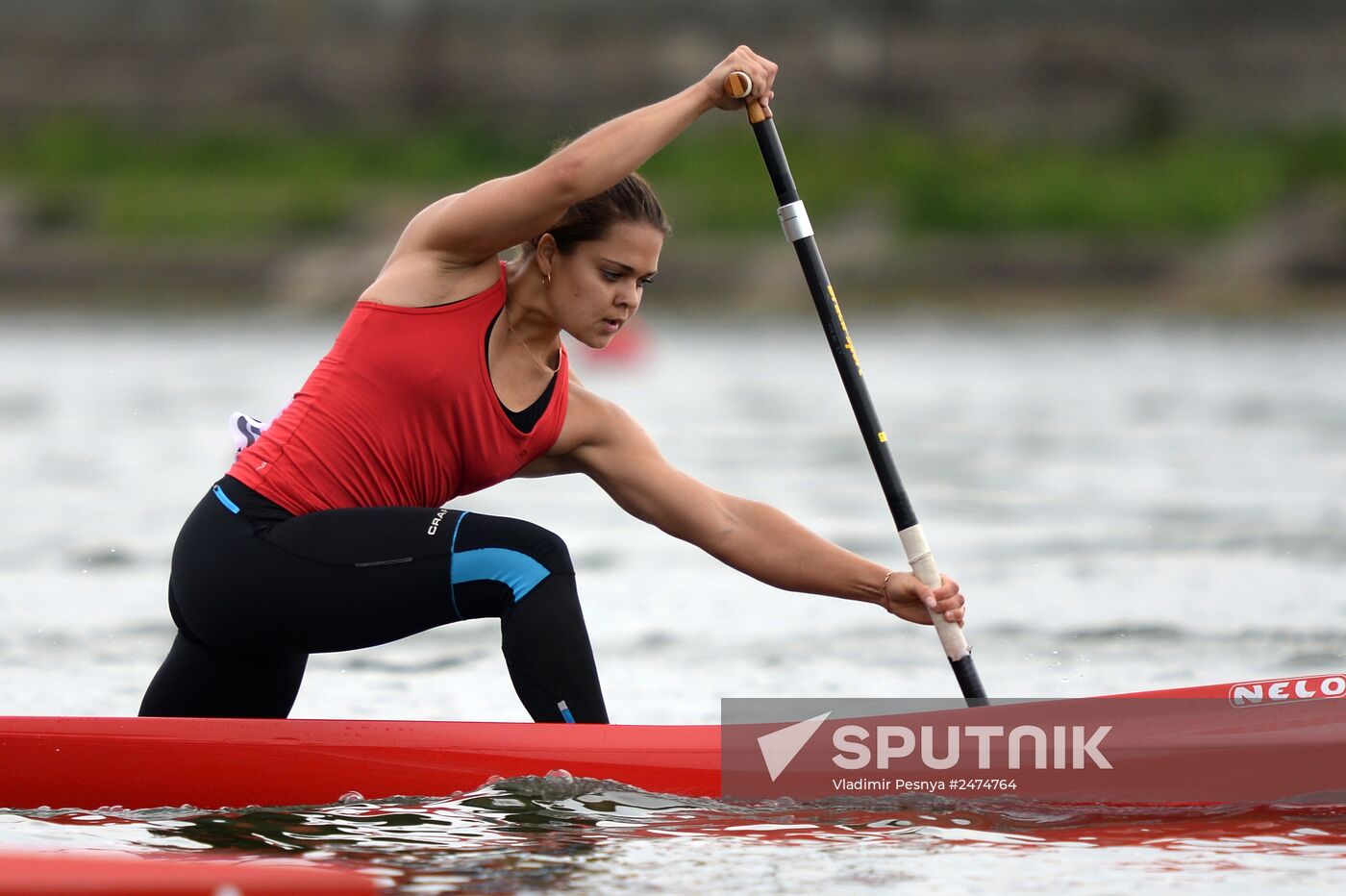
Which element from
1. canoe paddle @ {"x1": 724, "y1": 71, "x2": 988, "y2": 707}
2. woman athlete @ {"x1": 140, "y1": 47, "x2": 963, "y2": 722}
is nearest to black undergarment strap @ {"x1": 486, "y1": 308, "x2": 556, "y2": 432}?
woman athlete @ {"x1": 140, "y1": 47, "x2": 963, "y2": 722}

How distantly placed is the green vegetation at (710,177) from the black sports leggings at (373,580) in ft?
88.3

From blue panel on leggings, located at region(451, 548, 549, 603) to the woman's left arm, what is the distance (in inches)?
14.6

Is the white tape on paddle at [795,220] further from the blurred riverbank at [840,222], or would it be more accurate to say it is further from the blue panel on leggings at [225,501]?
the blurred riverbank at [840,222]

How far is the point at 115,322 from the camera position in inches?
1121

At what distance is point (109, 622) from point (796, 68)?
1219 inches

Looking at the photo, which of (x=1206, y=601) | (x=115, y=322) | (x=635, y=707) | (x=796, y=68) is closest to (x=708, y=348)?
(x=115, y=322)

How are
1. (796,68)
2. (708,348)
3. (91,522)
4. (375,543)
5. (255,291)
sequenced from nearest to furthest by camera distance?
(375,543) → (91,522) → (708,348) → (255,291) → (796,68)

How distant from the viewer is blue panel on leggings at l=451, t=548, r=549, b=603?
4305 mm

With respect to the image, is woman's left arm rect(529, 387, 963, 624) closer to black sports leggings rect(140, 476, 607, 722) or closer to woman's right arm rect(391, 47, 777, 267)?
black sports leggings rect(140, 476, 607, 722)

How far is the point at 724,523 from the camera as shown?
478 cm

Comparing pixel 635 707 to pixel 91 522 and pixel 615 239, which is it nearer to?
pixel 615 239

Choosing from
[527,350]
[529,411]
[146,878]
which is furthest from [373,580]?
[146,878]

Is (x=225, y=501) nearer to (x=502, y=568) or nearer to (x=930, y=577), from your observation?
(x=502, y=568)

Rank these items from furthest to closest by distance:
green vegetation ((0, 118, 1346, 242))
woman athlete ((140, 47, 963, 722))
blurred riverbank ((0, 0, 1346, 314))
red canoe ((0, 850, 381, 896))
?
green vegetation ((0, 118, 1346, 242)) → blurred riverbank ((0, 0, 1346, 314)) → woman athlete ((140, 47, 963, 722)) → red canoe ((0, 850, 381, 896))
